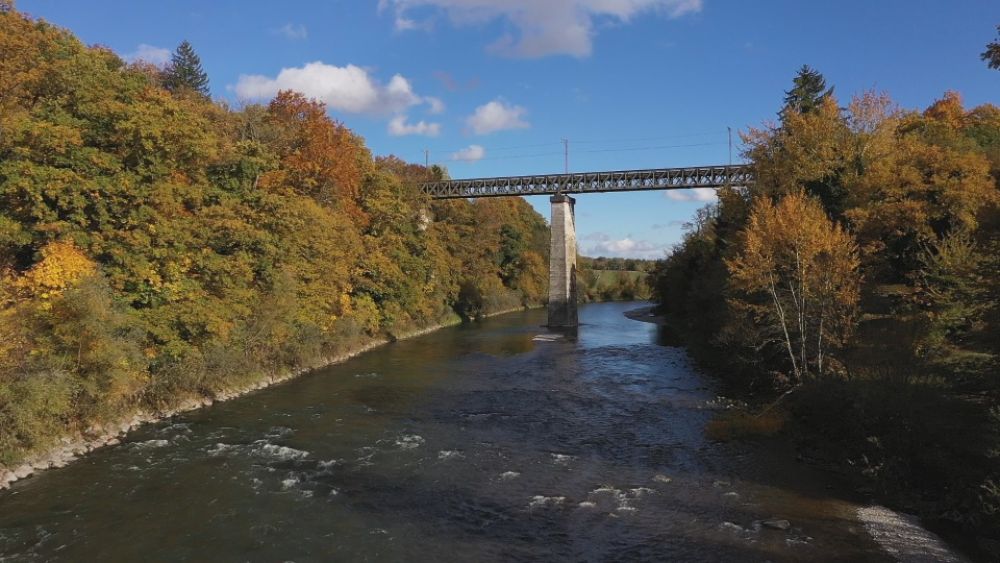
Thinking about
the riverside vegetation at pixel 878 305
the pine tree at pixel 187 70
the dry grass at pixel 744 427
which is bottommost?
the dry grass at pixel 744 427

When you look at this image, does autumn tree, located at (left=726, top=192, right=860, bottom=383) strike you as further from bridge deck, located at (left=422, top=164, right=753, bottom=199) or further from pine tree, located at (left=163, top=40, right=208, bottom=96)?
pine tree, located at (left=163, top=40, right=208, bottom=96)

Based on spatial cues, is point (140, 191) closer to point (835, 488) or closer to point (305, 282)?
point (305, 282)

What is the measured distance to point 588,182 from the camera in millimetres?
55188

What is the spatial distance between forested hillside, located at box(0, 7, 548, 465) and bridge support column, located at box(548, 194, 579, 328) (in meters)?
23.3

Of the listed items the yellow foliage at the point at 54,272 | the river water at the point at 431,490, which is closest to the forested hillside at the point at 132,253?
the yellow foliage at the point at 54,272

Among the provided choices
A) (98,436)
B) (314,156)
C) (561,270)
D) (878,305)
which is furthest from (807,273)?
(561,270)

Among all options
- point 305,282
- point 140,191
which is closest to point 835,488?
point 140,191

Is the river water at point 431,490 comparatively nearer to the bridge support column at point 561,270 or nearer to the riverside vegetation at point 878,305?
the riverside vegetation at point 878,305

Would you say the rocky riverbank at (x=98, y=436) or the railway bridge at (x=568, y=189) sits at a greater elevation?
the railway bridge at (x=568, y=189)

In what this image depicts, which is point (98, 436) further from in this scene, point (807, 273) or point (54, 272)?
point (807, 273)

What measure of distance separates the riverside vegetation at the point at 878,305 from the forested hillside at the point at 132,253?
1864 cm

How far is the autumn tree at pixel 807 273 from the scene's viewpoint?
19.4 m

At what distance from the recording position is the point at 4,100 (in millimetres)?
21922

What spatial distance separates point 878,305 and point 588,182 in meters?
35.7
